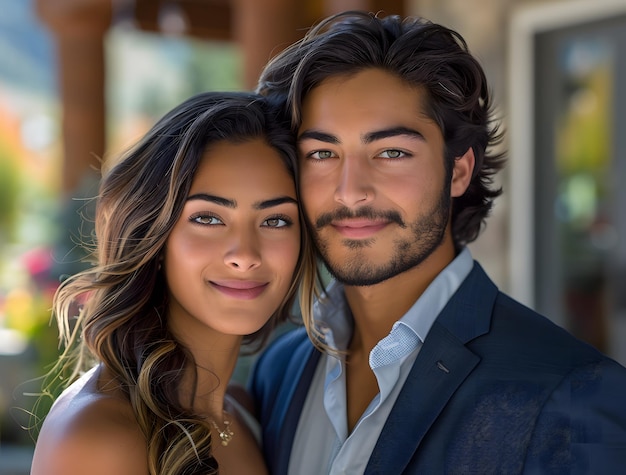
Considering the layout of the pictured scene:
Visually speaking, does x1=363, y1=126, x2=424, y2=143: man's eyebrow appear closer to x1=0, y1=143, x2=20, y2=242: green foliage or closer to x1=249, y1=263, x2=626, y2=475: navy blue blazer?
x1=249, y1=263, x2=626, y2=475: navy blue blazer

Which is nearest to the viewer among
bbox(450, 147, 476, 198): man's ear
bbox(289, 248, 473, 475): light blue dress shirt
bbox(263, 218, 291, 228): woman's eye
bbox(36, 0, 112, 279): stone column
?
bbox(289, 248, 473, 475): light blue dress shirt

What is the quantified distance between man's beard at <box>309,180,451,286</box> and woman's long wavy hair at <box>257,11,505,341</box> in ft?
0.73

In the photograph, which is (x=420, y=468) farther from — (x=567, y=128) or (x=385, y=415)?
(x=567, y=128)

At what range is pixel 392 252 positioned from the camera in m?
2.41

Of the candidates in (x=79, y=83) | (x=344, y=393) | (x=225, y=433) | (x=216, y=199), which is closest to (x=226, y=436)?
(x=225, y=433)

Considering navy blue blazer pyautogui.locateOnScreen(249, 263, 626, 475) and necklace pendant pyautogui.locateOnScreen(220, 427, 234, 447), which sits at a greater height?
navy blue blazer pyautogui.locateOnScreen(249, 263, 626, 475)

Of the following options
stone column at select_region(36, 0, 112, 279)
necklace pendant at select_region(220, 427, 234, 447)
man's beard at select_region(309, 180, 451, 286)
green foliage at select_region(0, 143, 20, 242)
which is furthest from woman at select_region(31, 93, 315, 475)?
green foliage at select_region(0, 143, 20, 242)

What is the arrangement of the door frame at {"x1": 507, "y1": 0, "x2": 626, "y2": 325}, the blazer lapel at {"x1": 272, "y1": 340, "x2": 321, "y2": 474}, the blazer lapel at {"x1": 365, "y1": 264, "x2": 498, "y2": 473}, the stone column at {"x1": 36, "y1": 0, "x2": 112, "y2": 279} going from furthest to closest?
the stone column at {"x1": 36, "y1": 0, "x2": 112, "y2": 279}
the door frame at {"x1": 507, "y1": 0, "x2": 626, "y2": 325}
the blazer lapel at {"x1": 272, "y1": 340, "x2": 321, "y2": 474}
the blazer lapel at {"x1": 365, "y1": 264, "x2": 498, "y2": 473}

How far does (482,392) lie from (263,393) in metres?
0.98

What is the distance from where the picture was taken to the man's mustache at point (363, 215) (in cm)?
237

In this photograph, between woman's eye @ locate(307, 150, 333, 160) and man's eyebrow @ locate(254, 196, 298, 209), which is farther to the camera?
woman's eye @ locate(307, 150, 333, 160)

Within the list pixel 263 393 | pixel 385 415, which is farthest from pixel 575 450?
pixel 263 393

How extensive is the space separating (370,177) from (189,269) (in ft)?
1.83

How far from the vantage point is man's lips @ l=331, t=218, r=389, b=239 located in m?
2.38
